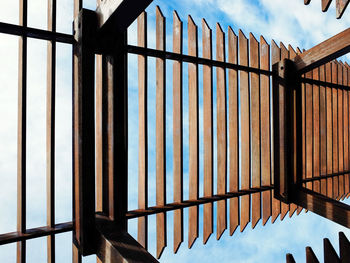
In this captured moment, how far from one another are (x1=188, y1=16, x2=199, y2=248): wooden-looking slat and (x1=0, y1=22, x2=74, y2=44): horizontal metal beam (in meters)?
1.33

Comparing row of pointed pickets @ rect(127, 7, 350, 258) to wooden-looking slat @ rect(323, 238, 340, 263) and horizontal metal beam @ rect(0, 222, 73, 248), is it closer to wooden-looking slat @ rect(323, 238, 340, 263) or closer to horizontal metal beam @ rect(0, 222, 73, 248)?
horizontal metal beam @ rect(0, 222, 73, 248)

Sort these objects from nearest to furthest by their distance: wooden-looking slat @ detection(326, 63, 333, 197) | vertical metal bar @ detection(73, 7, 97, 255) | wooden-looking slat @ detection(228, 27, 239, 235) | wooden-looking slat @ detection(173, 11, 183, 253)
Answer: vertical metal bar @ detection(73, 7, 97, 255) → wooden-looking slat @ detection(173, 11, 183, 253) → wooden-looking slat @ detection(228, 27, 239, 235) → wooden-looking slat @ detection(326, 63, 333, 197)

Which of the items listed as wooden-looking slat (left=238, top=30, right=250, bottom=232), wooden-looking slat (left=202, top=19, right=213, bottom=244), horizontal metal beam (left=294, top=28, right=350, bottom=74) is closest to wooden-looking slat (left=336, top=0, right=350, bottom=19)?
horizontal metal beam (left=294, top=28, right=350, bottom=74)

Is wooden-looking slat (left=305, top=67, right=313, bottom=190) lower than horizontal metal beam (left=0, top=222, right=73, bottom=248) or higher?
higher

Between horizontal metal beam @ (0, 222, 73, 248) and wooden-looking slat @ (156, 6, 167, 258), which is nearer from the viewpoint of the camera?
horizontal metal beam @ (0, 222, 73, 248)

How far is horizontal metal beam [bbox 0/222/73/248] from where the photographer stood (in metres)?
1.94

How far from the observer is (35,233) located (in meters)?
2.04

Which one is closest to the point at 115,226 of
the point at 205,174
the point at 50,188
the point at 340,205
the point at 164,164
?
the point at 50,188

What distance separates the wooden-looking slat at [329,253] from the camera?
208 cm

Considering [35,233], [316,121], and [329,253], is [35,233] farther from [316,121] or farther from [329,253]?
[316,121]

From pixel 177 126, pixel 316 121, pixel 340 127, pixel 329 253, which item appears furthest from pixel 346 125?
pixel 177 126

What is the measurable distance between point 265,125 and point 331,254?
1849 mm

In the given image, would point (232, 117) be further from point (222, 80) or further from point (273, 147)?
point (273, 147)

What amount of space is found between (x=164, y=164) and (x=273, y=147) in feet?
5.80
